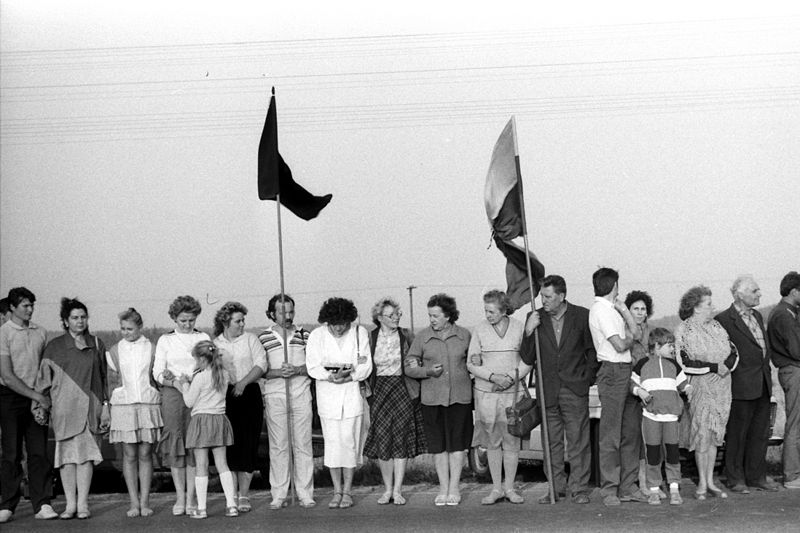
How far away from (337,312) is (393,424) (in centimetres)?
109

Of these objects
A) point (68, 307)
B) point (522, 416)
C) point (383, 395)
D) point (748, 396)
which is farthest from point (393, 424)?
point (748, 396)

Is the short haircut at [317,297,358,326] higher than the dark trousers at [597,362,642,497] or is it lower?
higher

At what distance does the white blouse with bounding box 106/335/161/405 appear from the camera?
921 centimetres

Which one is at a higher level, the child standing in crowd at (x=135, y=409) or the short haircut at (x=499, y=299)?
the short haircut at (x=499, y=299)

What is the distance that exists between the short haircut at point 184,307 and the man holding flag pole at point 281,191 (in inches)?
29.6

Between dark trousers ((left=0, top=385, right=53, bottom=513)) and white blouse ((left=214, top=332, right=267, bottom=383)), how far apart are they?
1711 mm

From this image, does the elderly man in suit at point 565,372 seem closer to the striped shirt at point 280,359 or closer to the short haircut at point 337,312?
the short haircut at point 337,312

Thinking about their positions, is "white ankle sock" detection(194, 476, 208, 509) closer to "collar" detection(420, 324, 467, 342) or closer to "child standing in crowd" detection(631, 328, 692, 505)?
"collar" detection(420, 324, 467, 342)

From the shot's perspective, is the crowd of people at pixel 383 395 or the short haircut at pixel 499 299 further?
the short haircut at pixel 499 299

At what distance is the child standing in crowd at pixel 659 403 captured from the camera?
917 centimetres

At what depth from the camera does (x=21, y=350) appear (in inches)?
368

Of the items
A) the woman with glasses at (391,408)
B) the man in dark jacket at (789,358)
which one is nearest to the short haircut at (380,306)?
the woman with glasses at (391,408)

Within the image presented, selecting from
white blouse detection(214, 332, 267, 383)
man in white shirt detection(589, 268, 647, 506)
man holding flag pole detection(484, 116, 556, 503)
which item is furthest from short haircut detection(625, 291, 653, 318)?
white blouse detection(214, 332, 267, 383)

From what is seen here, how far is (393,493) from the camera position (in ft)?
31.3
